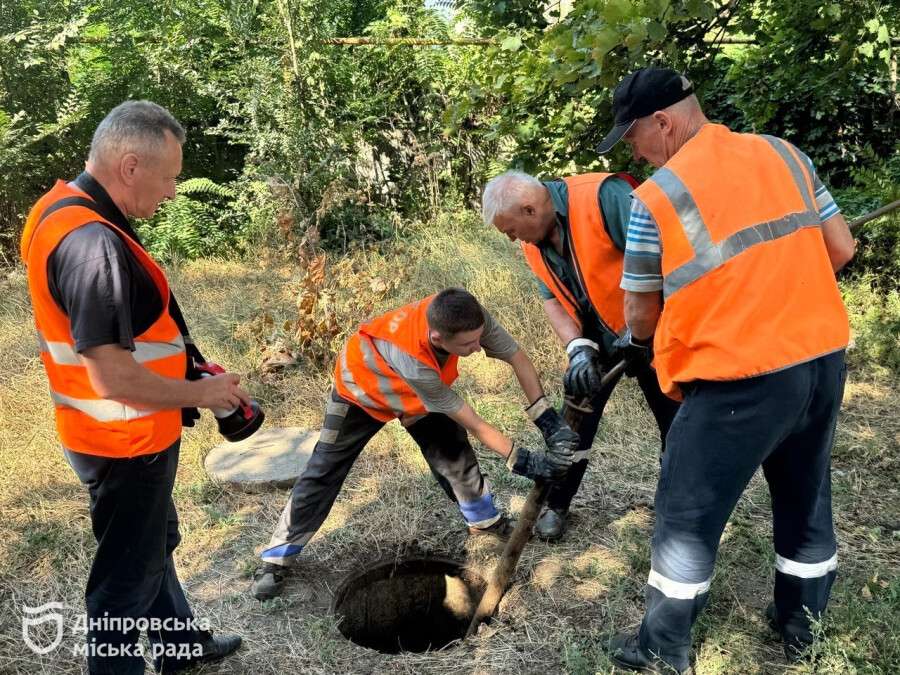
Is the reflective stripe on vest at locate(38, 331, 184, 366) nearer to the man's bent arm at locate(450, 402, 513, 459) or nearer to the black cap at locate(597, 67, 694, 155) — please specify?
the man's bent arm at locate(450, 402, 513, 459)

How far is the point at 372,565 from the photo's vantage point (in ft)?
11.5

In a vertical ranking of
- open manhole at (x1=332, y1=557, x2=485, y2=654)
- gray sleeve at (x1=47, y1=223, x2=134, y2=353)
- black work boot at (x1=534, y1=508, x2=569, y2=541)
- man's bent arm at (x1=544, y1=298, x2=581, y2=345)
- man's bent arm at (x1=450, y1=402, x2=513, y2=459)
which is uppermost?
gray sleeve at (x1=47, y1=223, x2=134, y2=353)

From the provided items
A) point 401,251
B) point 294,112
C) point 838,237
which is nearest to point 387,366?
point 838,237

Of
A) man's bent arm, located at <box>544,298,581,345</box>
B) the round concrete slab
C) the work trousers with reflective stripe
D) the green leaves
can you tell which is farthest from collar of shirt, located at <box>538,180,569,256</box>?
the round concrete slab

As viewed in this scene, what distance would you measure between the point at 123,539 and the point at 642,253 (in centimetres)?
177

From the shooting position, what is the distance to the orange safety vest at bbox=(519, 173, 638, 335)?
2.81 meters

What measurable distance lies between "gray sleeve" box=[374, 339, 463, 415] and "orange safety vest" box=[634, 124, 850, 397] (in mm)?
1073

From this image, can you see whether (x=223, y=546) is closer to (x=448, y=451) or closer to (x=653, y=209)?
(x=448, y=451)

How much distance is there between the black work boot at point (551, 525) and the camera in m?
3.52

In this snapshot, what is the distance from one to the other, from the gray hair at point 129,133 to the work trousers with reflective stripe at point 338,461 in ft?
4.91

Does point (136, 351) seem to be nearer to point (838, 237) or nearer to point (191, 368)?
point (191, 368)

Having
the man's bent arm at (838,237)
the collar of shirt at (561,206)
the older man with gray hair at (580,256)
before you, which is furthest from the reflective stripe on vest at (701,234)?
the collar of shirt at (561,206)

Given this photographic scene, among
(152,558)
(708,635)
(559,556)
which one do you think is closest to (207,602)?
(152,558)
